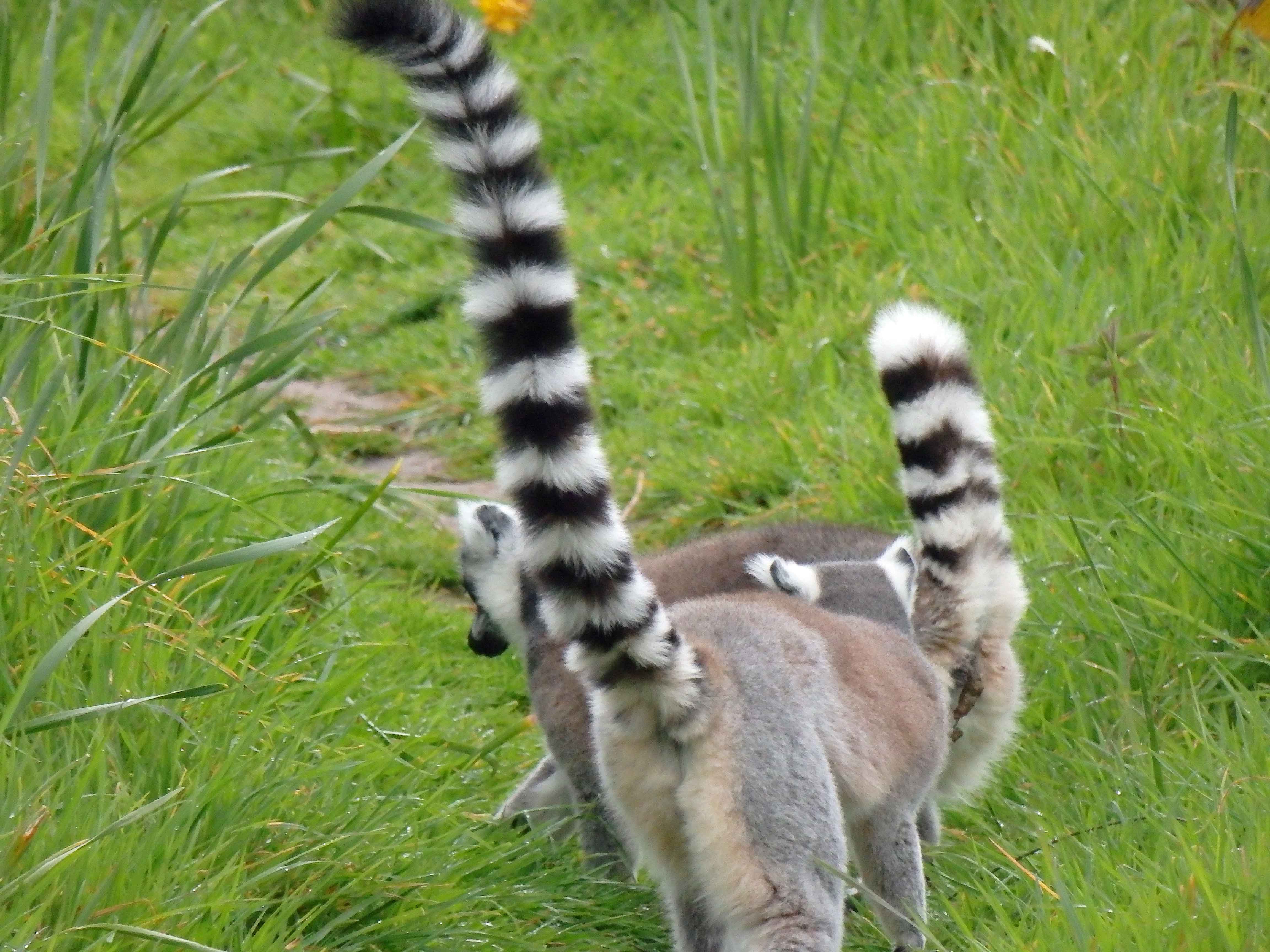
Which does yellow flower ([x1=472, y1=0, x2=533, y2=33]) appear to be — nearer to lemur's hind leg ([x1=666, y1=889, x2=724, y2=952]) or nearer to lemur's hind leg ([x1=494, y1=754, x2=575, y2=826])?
lemur's hind leg ([x1=494, y1=754, x2=575, y2=826])

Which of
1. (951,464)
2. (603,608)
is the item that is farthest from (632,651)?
(951,464)

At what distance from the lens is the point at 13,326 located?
3.36 m

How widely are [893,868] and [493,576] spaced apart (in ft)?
4.76

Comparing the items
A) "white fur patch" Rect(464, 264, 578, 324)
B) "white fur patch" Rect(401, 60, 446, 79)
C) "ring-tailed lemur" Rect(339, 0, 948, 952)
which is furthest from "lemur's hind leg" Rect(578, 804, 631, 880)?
"white fur patch" Rect(401, 60, 446, 79)

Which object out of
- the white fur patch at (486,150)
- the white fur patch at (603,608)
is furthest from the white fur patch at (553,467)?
the white fur patch at (486,150)

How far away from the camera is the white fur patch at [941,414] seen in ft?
12.1

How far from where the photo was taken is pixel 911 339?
12.1 feet

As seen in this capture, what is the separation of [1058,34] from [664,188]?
202 centimetres

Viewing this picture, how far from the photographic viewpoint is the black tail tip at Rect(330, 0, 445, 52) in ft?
7.64

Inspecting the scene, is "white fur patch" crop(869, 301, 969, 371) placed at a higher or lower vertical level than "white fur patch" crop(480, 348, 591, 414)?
lower

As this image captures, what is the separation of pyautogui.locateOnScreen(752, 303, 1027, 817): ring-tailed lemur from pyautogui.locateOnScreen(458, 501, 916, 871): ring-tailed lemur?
166mm

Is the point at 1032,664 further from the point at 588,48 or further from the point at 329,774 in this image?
the point at 588,48

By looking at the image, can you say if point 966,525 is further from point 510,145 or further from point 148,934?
point 148,934

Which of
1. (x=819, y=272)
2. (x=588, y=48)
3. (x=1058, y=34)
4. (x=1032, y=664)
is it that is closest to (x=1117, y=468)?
(x=1032, y=664)
